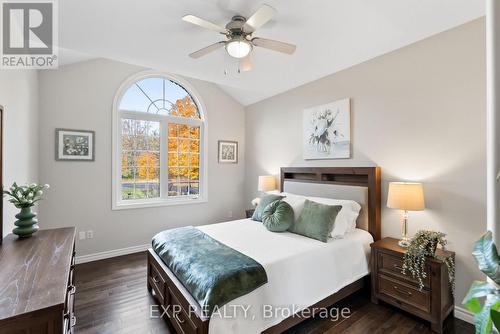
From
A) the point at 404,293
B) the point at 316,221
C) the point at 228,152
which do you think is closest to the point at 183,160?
the point at 228,152

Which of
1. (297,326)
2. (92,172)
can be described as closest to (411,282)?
(297,326)

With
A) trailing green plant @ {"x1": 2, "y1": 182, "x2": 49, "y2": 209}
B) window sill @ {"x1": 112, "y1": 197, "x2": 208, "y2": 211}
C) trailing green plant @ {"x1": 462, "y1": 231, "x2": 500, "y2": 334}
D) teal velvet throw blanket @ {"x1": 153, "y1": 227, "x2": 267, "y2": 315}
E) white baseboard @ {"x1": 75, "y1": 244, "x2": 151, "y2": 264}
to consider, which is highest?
trailing green plant @ {"x1": 2, "y1": 182, "x2": 49, "y2": 209}

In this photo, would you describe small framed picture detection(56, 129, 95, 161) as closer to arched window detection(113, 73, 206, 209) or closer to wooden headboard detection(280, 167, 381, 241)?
arched window detection(113, 73, 206, 209)

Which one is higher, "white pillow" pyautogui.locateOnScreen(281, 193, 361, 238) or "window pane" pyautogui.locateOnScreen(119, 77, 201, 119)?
"window pane" pyautogui.locateOnScreen(119, 77, 201, 119)

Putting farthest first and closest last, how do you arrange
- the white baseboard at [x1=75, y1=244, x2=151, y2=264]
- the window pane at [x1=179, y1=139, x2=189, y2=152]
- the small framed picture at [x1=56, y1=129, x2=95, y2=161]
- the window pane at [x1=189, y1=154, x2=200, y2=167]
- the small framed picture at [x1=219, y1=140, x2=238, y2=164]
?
the small framed picture at [x1=219, y1=140, x2=238, y2=164] → the window pane at [x1=189, y1=154, x2=200, y2=167] → the window pane at [x1=179, y1=139, x2=189, y2=152] → the white baseboard at [x1=75, y1=244, x2=151, y2=264] → the small framed picture at [x1=56, y1=129, x2=95, y2=161]

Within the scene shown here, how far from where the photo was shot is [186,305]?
168 cm

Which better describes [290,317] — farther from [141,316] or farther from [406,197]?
[406,197]

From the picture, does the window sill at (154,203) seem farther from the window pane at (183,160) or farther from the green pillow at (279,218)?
the green pillow at (279,218)

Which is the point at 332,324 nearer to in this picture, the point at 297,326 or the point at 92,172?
the point at 297,326

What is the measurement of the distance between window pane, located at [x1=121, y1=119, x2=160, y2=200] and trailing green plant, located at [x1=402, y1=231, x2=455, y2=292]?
145 inches

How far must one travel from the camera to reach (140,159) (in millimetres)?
3916

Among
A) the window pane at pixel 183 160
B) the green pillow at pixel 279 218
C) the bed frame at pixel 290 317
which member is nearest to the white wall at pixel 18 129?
the bed frame at pixel 290 317

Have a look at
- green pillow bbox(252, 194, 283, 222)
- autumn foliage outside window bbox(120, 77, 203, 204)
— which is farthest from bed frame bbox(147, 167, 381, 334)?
autumn foliage outside window bbox(120, 77, 203, 204)

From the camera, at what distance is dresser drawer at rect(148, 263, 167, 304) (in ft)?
7.03
